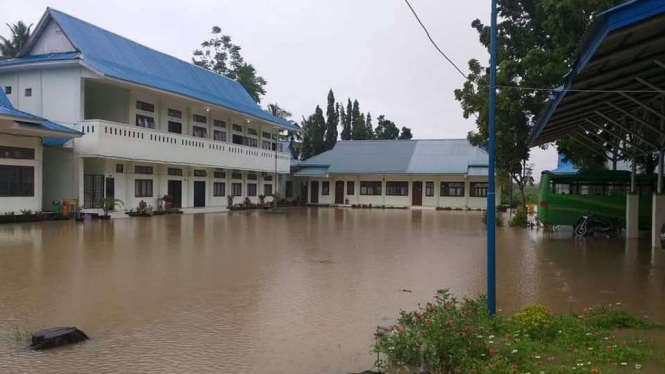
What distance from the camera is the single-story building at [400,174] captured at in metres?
40.8

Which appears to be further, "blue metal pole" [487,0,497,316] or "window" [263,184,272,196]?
"window" [263,184,272,196]

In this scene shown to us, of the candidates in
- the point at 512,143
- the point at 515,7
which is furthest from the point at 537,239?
the point at 515,7

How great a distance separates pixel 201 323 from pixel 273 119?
32433mm

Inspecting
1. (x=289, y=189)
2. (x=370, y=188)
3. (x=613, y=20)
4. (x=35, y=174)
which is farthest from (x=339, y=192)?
(x=613, y=20)

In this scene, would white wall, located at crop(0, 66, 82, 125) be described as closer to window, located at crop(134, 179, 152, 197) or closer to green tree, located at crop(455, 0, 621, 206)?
window, located at crop(134, 179, 152, 197)

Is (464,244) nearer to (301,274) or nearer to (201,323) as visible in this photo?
(301,274)

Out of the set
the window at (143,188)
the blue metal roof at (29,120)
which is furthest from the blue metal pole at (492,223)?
the window at (143,188)

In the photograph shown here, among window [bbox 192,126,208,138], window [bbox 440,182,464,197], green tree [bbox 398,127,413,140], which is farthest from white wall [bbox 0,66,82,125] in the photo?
green tree [bbox 398,127,413,140]

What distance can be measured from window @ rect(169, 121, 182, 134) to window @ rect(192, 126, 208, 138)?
1.27 meters

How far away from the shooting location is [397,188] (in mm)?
43094

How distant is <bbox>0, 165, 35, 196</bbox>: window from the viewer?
20.9 m

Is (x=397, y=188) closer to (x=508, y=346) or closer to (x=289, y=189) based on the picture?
(x=289, y=189)

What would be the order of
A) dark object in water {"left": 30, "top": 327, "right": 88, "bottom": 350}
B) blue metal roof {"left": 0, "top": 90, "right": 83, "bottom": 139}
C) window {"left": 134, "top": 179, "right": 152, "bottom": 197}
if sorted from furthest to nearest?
window {"left": 134, "top": 179, "right": 152, "bottom": 197}
blue metal roof {"left": 0, "top": 90, "right": 83, "bottom": 139}
dark object in water {"left": 30, "top": 327, "right": 88, "bottom": 350}

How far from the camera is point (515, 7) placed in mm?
22328
